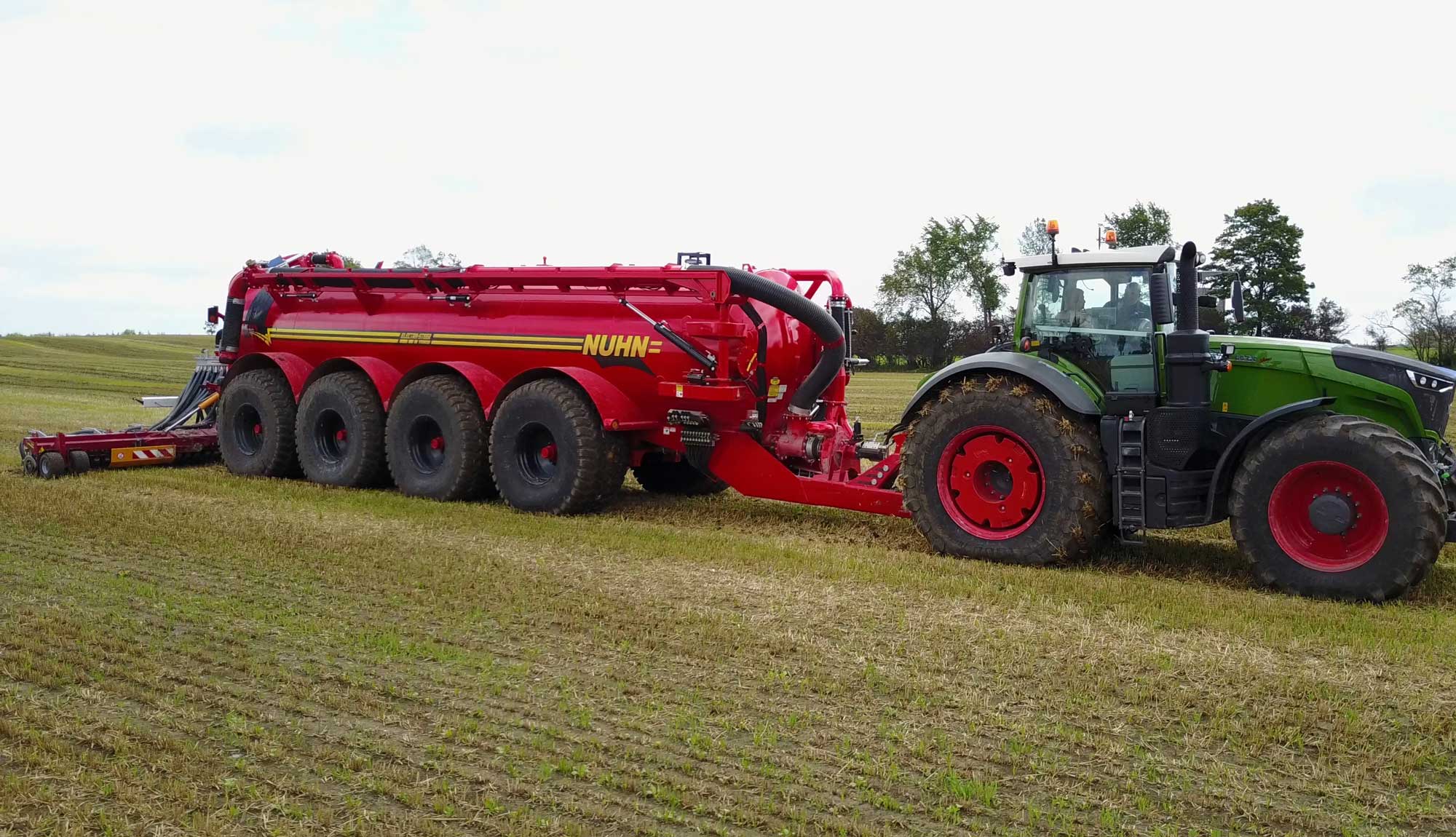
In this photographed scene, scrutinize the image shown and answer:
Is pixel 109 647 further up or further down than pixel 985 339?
further down

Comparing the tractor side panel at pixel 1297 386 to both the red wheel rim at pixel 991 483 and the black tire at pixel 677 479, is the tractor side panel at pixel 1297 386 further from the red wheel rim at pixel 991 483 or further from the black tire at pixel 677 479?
the black tire at pixel 677 479

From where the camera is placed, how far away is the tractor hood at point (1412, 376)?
7.30m

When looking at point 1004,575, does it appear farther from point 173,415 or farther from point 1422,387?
point 173,415

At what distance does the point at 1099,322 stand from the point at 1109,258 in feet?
1.40

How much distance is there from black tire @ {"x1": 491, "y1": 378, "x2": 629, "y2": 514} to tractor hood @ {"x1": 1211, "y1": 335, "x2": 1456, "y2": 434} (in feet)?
17.8

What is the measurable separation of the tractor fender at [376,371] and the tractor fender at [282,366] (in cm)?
35

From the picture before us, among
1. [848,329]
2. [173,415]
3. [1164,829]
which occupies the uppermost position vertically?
[848,329]

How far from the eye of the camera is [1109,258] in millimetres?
8070

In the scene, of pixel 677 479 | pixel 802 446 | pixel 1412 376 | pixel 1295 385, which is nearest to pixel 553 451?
pixel 677 479

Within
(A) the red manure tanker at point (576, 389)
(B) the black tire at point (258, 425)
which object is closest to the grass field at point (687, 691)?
(A) the red manure tanker at point (576, 389)

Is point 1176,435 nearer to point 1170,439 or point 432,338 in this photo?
point 1170,439

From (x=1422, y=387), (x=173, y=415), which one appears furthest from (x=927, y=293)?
(x=1422, y=387)

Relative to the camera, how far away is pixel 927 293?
6969 centimetres

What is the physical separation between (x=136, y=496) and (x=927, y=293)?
62.0 metres
